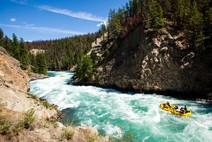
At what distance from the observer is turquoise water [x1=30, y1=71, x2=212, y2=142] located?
20.0 m

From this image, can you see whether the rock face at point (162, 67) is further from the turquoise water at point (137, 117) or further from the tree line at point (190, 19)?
the turquoise water at point (137, 117)

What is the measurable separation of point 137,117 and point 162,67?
15.5 m


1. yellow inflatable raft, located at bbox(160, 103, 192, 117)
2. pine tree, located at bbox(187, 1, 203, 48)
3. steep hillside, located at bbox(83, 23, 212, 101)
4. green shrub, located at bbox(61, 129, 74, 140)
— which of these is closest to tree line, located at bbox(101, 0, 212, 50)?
pine tree, located at bbox(187, 1, 203, 48)

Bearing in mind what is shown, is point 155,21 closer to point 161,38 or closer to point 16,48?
point 161,38

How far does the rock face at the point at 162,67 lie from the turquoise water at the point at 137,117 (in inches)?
102

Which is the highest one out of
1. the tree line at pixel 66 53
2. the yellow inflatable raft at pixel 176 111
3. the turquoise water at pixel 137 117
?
the tree line at pixel 66 53

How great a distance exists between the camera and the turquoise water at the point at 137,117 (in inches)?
786

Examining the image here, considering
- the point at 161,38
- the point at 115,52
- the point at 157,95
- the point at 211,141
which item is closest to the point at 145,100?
the point at 157,95

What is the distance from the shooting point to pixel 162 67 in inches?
1500

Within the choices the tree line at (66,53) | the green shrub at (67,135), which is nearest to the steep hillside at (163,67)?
the green shrub at (67,135)

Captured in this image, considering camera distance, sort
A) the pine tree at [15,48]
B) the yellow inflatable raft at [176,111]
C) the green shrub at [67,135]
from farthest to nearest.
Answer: the pine tree at [15,48] → the yellow inflatable raft at [176,111] → the green shrub at [67,135]

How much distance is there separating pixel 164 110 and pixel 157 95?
10288mm

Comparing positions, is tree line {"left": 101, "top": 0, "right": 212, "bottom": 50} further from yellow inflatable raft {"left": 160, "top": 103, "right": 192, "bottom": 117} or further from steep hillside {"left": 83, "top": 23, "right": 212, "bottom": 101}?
yellow inflatable raft {"left": 160, "top": 103, "right": 192, "bottom": 117}

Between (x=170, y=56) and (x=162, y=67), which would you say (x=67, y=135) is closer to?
(x=162, y=67)
